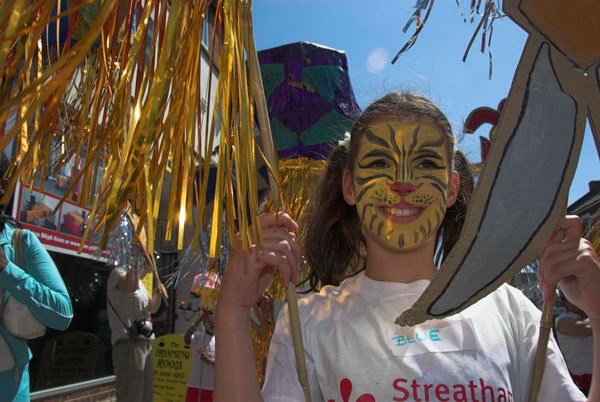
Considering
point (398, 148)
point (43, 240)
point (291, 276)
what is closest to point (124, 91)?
point (291, 276)

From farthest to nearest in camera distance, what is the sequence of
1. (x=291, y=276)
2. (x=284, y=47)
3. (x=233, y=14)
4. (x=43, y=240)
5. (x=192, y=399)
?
(x=43, y=240) → (x=192, y=399) → (x=284, y=47) → (x=291, y=276) → (x=233, y=14)

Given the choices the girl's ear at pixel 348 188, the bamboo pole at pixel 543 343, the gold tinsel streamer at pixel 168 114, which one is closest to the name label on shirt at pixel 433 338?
the bamboo pole at pixel 543 343

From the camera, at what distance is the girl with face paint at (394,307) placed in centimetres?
98

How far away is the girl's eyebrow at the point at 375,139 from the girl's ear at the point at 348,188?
119mm

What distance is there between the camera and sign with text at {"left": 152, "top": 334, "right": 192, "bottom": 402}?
12.1 feet

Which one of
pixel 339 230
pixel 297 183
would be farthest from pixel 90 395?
pixel 339 230

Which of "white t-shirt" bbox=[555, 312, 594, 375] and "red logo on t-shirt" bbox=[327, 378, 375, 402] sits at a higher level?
"red logo on t-shirt" bbox=[327, 378, 375, 402]

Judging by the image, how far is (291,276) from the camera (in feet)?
3.28

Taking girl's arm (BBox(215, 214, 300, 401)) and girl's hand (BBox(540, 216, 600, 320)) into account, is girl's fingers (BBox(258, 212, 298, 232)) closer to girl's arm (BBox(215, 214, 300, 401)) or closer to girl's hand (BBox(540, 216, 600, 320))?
girl's arm (BBox(215, 214, 300, 401))

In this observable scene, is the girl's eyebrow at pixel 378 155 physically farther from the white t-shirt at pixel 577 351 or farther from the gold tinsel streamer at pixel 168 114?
the white t-shirt at pixel 577 351

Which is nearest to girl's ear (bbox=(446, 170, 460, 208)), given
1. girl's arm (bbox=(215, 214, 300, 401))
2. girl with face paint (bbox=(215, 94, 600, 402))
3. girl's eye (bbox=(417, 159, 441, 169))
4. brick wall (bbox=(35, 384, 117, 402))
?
girl with face paint (bbox=(215, 94, 600, 402))

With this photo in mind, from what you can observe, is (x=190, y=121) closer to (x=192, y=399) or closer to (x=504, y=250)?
(x=504, y=250)

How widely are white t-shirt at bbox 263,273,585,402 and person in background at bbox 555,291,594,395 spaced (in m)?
2.46

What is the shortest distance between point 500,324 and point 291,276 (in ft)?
1.45
